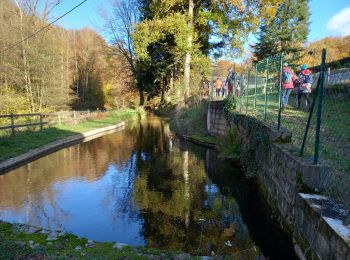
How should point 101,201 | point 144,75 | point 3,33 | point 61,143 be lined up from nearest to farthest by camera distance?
1. point 101,201
2. point 61,143
3. point 3,33
4. point 144,75

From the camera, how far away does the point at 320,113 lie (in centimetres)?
529

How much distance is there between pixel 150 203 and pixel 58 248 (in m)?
3.41

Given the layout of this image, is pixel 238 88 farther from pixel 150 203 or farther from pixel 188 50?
pixel 188 50

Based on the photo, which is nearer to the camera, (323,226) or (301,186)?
(323,226)

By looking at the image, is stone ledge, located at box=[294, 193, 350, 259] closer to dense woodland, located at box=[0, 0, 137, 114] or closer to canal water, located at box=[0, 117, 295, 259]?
canal water, located at box=[0, 117, 295, 259]

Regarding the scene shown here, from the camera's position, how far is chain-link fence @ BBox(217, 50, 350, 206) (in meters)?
5.45

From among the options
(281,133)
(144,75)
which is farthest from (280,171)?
(144,75)

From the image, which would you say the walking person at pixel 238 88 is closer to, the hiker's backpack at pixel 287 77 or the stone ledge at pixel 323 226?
the hiker's backpack at pixel 287 77

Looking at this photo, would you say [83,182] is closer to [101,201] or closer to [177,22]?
[101,201]

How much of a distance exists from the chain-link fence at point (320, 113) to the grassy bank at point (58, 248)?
3046 mm

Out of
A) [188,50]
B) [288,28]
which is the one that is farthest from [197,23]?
[288,28]

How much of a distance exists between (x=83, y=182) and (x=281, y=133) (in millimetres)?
6219

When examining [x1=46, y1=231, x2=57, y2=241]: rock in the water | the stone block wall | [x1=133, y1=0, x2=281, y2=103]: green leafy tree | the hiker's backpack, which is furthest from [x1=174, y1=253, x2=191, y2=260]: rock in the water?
[x1=133, y1=0, x2=281, y2=103]: green leafy tree

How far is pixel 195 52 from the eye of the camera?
2569 centimetres
